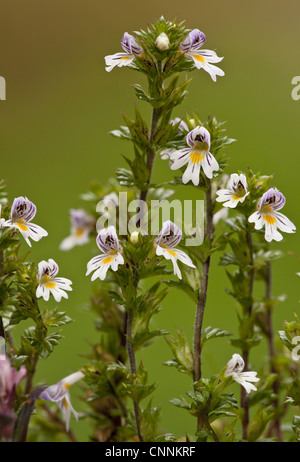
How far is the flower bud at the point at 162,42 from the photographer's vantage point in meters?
0.65

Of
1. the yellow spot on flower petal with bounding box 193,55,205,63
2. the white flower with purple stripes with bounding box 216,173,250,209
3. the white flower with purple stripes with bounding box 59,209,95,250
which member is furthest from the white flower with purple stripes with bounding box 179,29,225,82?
the white flower with purple stripes with bounding box 59,209,95,250

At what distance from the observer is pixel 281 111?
2547 millimetres

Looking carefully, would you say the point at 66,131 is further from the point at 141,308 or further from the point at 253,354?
the point at 141,308

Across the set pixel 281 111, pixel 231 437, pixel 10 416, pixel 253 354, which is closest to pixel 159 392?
pixel 253 354

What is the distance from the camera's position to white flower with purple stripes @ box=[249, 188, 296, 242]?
645 mm

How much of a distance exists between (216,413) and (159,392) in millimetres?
736

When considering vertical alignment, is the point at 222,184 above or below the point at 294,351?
above

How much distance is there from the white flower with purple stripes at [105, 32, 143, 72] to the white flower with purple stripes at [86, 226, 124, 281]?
16 centimetres

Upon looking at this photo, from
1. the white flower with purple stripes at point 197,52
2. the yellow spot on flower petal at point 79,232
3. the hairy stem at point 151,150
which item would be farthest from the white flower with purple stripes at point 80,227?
the white flower with purple stripes at point 197,52

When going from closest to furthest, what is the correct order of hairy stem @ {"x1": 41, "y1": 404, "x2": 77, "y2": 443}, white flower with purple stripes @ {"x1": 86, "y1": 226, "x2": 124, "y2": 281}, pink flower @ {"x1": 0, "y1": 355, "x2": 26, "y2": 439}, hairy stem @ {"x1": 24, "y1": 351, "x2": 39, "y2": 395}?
pink flower @ {"x1": 0, "y1": 355, "x2": 26, "y2": 439}, white flower with purple stripes @ {"x1": 86, "y1": 226, "x2": 124, "y2": 281}, hairy stem @ {"x1": 24, "y1": 351, "x2": 39, "y2": 395}, hairy stem @ {"x1": 41, "y1": 404, "x2": 77, "y2": 443}

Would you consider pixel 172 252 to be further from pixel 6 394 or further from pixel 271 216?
pixel 6 394

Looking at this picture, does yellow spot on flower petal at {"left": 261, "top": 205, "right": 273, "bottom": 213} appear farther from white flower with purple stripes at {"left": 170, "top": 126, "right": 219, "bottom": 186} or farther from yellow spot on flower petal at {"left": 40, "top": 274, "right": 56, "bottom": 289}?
yellow spot on flower petal at {"left": 40, "top": 274, "right": 56, "bottom": 289}
